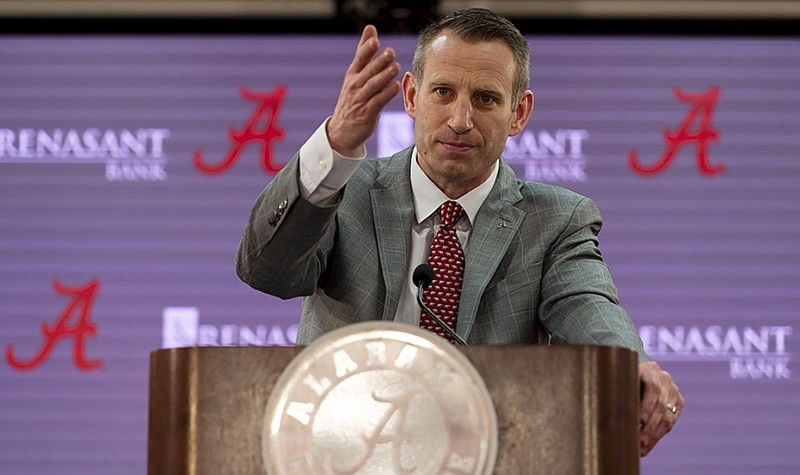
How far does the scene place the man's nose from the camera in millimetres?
1930

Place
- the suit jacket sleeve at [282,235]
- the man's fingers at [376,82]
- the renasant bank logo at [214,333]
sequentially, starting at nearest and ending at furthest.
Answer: the man's fingers at [376,82] → the suit jacket sleeve at [282,235] → the renasant bank logo at [214,333]

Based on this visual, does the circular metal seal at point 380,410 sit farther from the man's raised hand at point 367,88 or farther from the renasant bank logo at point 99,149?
the renasant bank logo at point 99,149

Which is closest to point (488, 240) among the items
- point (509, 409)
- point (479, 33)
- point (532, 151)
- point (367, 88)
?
point (479, 33)

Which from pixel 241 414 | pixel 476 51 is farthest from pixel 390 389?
pixel 476 51

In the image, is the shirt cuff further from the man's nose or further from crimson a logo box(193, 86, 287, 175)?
crimson a logo box(193, 86, 287, 175)

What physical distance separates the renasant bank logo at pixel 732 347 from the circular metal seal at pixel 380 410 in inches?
103

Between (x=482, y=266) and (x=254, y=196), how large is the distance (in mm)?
2054

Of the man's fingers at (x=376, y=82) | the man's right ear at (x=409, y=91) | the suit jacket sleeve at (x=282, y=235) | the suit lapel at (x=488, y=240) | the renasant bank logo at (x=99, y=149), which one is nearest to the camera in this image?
the man's fingers at (x=376, y=82)

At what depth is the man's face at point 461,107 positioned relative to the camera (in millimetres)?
1958

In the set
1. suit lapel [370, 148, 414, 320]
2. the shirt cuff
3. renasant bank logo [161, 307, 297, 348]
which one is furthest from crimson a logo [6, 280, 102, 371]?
the shirt cuff

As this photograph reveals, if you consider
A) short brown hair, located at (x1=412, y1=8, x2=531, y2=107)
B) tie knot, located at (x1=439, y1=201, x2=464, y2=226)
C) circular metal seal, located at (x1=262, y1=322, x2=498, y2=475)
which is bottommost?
circular metal seal, located at (x1=262, y1=322, x2=498, y2=475)

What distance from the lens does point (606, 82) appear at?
3871 mm

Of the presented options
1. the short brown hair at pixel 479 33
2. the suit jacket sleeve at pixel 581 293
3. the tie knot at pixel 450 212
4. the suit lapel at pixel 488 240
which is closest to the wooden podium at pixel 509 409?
the suit jacket sleeve at pixel 581 293

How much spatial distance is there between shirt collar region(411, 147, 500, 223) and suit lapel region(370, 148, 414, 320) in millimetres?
18
